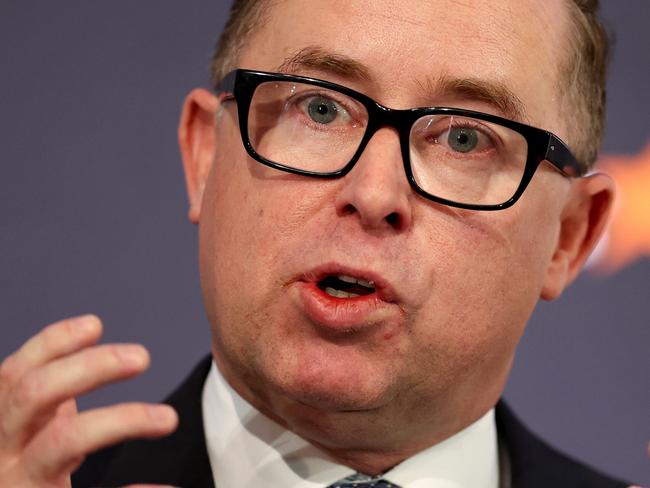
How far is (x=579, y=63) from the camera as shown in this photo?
65.0 inches

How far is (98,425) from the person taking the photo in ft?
3.68

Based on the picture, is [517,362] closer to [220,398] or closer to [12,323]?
[220,398]

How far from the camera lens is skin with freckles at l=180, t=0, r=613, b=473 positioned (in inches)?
54.1

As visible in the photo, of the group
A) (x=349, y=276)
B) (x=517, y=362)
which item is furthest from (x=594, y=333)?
(x=349, y=276)

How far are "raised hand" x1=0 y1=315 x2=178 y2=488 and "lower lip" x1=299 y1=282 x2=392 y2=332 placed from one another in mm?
304

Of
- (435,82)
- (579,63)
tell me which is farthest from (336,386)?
(579,63)

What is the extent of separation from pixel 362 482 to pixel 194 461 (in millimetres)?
271

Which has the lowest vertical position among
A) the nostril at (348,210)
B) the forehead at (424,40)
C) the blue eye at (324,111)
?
the nostril at (348,210)

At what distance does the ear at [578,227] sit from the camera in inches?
66.6

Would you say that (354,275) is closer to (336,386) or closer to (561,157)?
(336,386)

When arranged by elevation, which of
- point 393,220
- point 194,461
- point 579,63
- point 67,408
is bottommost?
point 194,461

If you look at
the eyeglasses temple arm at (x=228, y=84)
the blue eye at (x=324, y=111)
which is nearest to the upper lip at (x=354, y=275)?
the blue eye at (x=324, y=111)

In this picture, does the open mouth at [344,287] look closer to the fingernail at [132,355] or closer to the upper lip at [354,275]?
the upper lip at [354,275]

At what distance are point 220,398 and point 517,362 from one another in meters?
0.99
